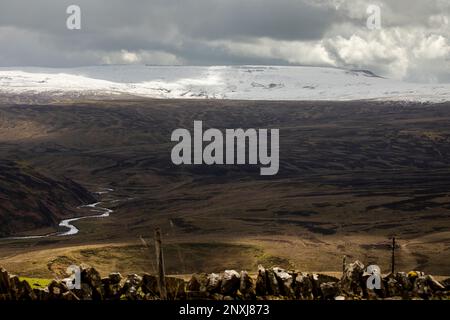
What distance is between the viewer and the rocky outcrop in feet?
107

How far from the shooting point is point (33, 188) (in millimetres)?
178125

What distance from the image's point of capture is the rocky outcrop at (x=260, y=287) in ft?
107

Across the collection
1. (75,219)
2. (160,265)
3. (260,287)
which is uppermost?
(160,265)

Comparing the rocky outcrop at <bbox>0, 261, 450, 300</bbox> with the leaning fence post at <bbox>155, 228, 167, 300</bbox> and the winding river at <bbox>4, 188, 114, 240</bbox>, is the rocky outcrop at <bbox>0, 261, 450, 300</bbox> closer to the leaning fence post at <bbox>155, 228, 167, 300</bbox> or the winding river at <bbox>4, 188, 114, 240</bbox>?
the leaning fence post at <bbox>155, 228, 167, 300</bbox>

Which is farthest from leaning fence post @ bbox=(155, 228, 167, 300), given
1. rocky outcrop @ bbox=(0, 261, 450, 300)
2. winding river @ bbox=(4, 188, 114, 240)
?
winding river @ bbox=(4, 188, 114, 240)

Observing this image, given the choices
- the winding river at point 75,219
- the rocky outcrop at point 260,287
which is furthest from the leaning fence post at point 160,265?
the winding river at point 75,219

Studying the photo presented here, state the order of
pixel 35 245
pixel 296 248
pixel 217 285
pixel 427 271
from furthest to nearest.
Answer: pixel 35 245 → pixel 296 248 → pixel 427 271 → pixel 217 285

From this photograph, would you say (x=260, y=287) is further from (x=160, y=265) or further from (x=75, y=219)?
(x=75, y=219)

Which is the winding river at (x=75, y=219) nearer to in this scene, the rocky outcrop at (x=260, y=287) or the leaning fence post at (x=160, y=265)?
the rocky outcrop at (x=260, y=287)

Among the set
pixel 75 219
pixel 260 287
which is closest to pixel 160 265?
pixel 260 287

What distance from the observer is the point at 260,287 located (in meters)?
33.0
